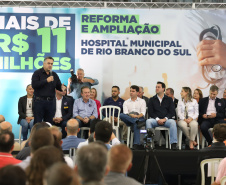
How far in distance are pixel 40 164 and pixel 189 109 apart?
5.86 metres

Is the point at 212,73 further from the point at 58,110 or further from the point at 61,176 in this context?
the point at 61,176

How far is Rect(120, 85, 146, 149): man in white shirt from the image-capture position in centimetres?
750

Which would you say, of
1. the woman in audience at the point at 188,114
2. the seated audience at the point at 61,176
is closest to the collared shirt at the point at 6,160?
the seated audience at the point at 61,176

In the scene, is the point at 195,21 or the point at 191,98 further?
the point at 195,21

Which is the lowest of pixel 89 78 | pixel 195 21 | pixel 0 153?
pixel 0 153

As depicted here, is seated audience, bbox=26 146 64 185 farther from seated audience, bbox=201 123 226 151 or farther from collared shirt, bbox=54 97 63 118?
collared shirt, bbox=54 97 63 118

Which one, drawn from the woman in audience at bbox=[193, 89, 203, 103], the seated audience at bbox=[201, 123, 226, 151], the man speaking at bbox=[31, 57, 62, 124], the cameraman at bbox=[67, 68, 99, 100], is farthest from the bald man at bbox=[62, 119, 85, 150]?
the woman in audience at bbox=[193, 89, 203, 103]

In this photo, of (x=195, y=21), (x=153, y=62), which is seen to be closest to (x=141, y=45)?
(x=153, y=62)

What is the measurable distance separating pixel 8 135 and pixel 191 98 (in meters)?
5.15

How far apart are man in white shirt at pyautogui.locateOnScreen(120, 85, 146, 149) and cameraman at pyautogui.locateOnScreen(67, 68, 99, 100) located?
31.8 inches

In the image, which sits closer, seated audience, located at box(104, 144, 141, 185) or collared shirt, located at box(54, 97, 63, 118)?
seated audience, located at box(104, 144, 141, 185)

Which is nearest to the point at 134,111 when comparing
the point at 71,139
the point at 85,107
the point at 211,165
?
the point at 85,107

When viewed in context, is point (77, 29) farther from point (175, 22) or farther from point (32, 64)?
point (175, 22)

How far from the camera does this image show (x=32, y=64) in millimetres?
8133
